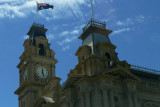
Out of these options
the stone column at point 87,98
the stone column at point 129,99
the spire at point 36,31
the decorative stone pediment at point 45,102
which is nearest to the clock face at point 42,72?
the spire at point 36,31

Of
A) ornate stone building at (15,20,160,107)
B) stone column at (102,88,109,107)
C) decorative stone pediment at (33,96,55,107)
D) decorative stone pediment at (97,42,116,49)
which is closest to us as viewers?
stone column at (102,88,109,107)

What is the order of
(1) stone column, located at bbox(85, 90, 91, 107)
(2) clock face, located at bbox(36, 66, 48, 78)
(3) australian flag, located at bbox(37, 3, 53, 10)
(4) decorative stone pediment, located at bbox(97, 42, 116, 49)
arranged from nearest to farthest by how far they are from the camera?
(1) stone column, located at bbox(85, 90, 91, 107), (4) decorative stone pediment, located at bbox(97, 42, 116, 49), (2) clock face, located at bbox(36, 66, 48, 78), (3) australian flag, located at bbox(37, 3, 53, 10)

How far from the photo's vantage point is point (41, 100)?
53719 millimetres

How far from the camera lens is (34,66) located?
6656cm

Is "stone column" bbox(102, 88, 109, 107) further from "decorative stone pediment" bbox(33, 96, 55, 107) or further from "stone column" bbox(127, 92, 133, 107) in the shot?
"decorative stone pediment" bbox(33, 96, 55, 107)

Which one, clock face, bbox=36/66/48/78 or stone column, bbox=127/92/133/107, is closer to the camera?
stone column, bbox=127/92/133/107

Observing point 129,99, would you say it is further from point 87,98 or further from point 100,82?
point 87,98

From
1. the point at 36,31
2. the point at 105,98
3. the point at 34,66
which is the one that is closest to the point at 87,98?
the point at 105,98

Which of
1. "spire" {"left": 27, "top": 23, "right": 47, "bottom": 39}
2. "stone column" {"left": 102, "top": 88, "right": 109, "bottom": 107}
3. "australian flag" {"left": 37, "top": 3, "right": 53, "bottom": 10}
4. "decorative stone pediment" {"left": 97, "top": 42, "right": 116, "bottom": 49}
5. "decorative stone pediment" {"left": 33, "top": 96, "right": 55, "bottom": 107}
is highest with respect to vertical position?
"australian flag" {"left": 37, "top": 3, "right": 53, "bottom": 10}

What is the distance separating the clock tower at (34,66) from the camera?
63.5 metres

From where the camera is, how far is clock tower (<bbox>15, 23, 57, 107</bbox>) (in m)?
63.5

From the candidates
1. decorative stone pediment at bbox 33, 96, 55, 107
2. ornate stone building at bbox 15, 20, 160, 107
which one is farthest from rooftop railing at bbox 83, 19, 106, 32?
decorative stone pediment at bbox 33, 96, 55, 107

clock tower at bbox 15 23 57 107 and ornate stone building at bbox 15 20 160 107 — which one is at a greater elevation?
clock tower at bbox 15 23 57 107

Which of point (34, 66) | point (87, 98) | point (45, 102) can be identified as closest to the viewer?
point (87, 98)
